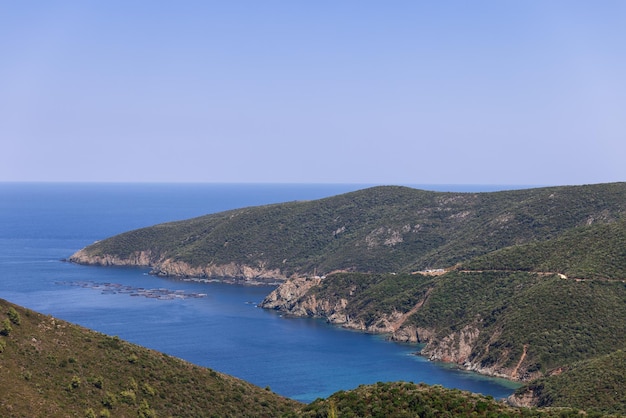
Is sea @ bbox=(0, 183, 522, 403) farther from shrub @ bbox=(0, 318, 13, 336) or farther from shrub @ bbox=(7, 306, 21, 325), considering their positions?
shrub @ bbox=(0, 318, 13, 336)

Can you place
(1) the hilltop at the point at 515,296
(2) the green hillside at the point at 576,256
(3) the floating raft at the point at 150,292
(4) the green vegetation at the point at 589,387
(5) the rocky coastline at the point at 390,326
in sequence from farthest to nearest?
(3) the floating raft at the point at 150,292, (2) the green hillside at the point at 576,256, (5) the rocky coastline at the point at 390,326, (1) the hilltop at the point at 515,296, (4) the green vegetation at the point at 589,387

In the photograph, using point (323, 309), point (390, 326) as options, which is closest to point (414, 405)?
point (390, 326)

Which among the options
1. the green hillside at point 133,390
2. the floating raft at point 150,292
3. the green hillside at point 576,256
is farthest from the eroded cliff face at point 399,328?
the green hillside at point 133,390

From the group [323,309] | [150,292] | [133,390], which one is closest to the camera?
[133,390]

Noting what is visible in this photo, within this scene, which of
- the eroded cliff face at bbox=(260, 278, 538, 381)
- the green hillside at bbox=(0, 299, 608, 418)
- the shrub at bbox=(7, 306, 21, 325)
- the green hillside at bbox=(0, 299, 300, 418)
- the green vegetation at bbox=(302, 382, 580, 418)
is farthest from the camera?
the eroded cliff face at bbox=(260, 278, 538, 381)

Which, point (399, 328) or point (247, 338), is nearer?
point (399, 328)

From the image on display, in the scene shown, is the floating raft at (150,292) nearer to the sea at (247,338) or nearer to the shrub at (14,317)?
the sea at (247,338)

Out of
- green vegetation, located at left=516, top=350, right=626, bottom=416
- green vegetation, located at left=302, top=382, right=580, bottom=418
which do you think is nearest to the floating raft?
green vegetation, located at left=516, top=350, right=626, bottom=416

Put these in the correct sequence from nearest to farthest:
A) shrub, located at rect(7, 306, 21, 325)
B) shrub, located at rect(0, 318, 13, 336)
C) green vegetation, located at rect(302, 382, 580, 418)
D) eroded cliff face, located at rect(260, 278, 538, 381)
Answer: green vegetation, located at rect(302, 382, 580, 418) → shrub, located at rect(0, 318, 13, 336) → shrub, located at rect(7, 306, 21, 325) → eroded cliff face, located at rect(260, 278, 538, 381)

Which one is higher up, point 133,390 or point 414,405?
point 414,405

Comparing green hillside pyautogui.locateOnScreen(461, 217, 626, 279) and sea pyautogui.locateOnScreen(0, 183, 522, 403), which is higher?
green hillside pyautogui.locateOnScreen(461, 217, 626, 279)

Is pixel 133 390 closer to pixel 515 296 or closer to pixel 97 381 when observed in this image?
pixel 97 381
